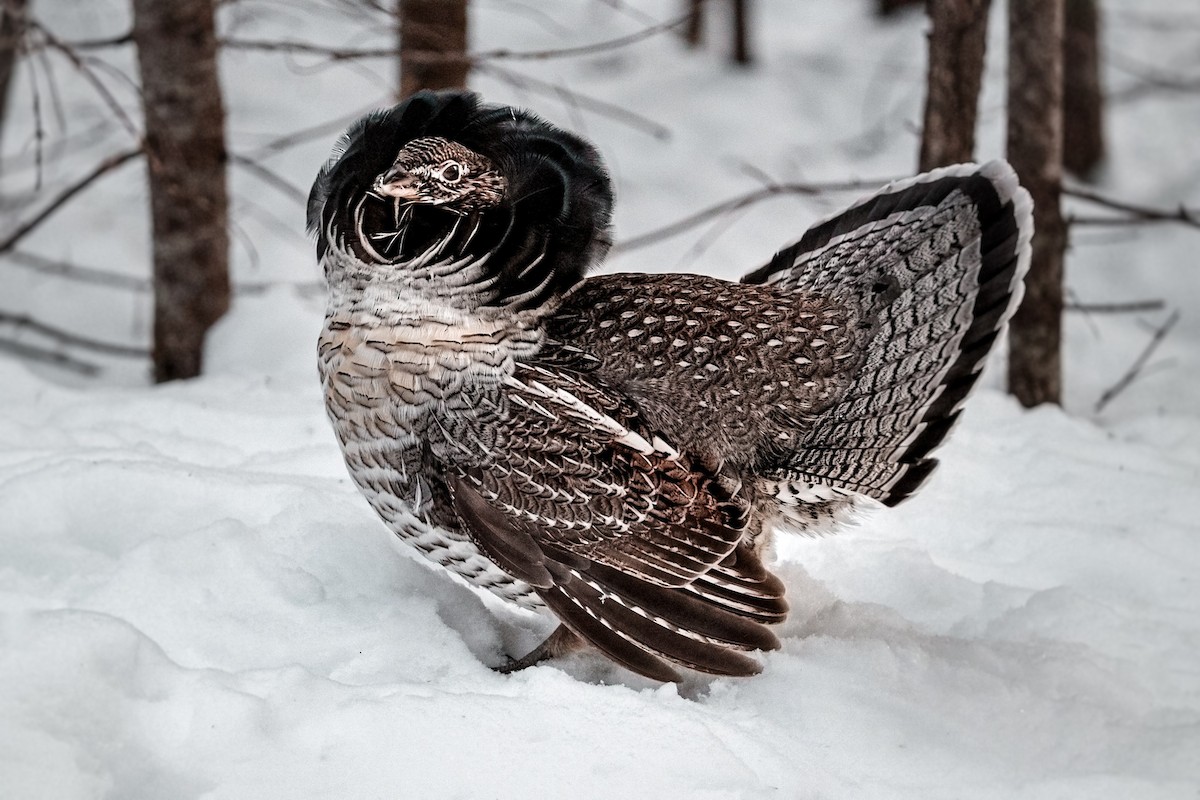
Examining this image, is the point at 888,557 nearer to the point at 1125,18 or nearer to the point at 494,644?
the point at 494,644

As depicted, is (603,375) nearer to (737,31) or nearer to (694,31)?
(737,31)

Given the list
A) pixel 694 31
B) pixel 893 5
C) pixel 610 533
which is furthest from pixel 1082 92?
pixel 610 533

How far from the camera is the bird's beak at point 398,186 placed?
9.41 ft

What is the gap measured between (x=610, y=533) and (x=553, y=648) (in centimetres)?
39

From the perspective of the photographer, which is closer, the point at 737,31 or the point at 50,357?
the point at 50,357

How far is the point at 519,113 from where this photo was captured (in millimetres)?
3209

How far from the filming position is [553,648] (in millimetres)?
3072

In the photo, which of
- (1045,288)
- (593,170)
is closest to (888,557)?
(593,170)

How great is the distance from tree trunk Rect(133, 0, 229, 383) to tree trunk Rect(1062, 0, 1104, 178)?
5867mm

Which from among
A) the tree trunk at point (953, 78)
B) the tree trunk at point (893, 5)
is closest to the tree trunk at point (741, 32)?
the tree trunk at point (893, 5)

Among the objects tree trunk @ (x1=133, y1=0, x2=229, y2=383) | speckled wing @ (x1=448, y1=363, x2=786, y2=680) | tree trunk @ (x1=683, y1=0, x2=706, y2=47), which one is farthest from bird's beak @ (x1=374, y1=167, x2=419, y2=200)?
tree trunk @ (x1=683, y1=0, x2=706, y2=47)

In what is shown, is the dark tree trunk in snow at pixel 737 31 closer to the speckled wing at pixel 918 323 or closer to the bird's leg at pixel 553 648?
the speckled wing at pixel 918 323

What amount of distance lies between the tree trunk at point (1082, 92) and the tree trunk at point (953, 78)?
13.3 ft

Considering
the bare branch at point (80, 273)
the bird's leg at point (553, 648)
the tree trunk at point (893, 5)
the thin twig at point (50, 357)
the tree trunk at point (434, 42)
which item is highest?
the tree trunk at point (434, 42)
